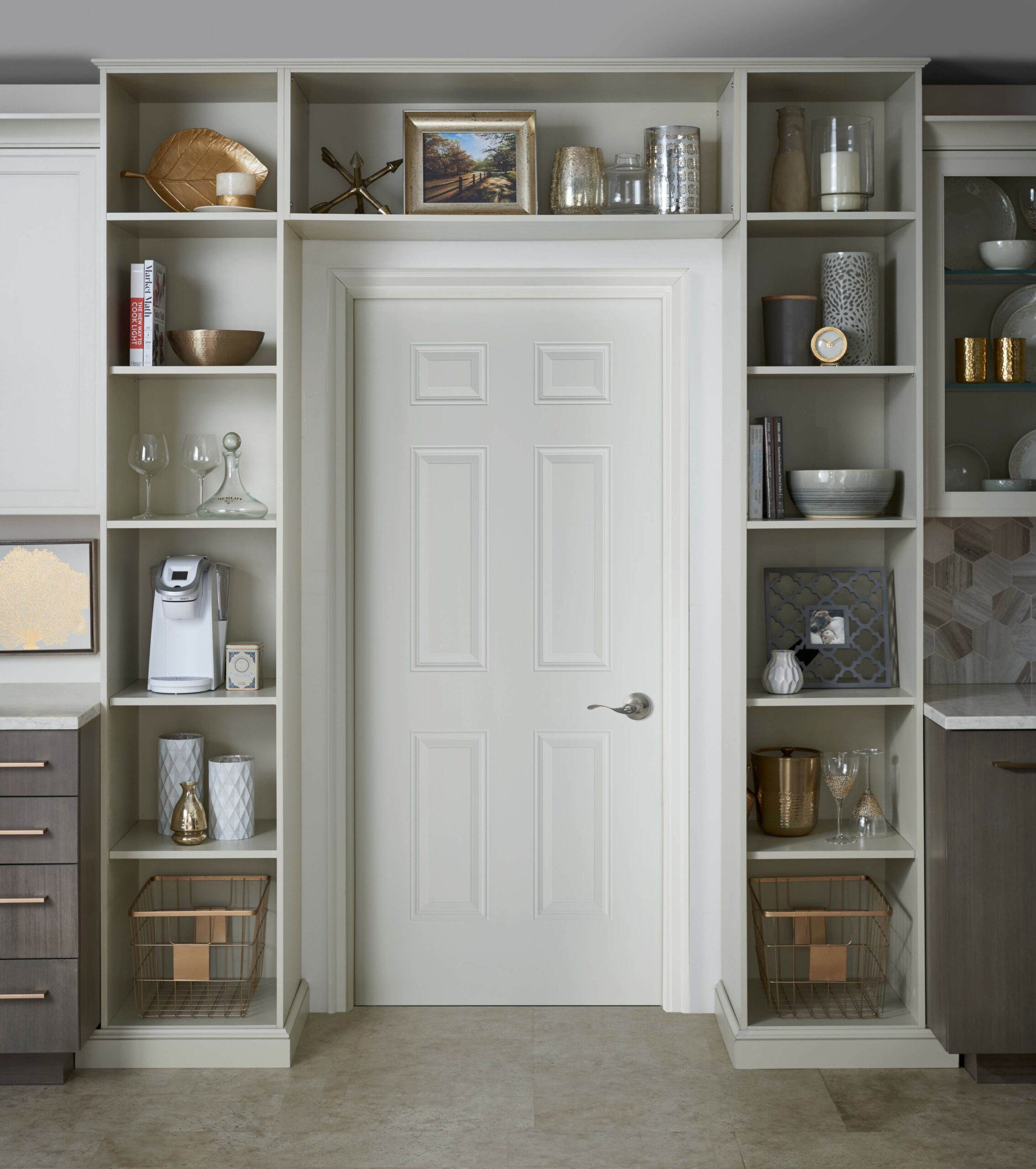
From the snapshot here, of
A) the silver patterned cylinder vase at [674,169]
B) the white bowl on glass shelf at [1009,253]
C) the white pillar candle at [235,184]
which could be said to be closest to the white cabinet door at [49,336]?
the white pillar candle at [235,184]

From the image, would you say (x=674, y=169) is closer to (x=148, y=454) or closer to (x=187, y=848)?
(x=148, y=454)

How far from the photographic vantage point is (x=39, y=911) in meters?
2.55

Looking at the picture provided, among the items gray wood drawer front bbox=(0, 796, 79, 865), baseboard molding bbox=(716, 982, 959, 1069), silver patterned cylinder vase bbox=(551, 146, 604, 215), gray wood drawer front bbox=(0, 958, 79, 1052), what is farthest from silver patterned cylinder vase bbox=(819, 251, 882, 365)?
gray wood drawer front bbox=(0, 958, 79, 1052)

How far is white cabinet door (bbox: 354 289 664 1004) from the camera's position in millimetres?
2980

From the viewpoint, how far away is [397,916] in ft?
9.99

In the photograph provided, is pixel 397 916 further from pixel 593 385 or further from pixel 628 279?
pixel 628 279

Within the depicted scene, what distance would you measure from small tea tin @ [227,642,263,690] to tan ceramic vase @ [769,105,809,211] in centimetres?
175

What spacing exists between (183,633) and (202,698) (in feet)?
0.58

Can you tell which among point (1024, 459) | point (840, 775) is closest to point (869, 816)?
point (840, 775)

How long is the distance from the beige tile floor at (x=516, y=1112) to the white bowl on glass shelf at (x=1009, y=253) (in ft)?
6.62

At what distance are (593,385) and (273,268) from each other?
0.92 m

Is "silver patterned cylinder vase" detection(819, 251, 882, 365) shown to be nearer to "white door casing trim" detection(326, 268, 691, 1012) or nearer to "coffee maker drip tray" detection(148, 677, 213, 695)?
"white door casing trim" detection(326, 268, 691, 1012)

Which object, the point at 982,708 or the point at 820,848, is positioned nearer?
the point at 982,708

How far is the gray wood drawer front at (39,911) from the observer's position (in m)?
2.54
